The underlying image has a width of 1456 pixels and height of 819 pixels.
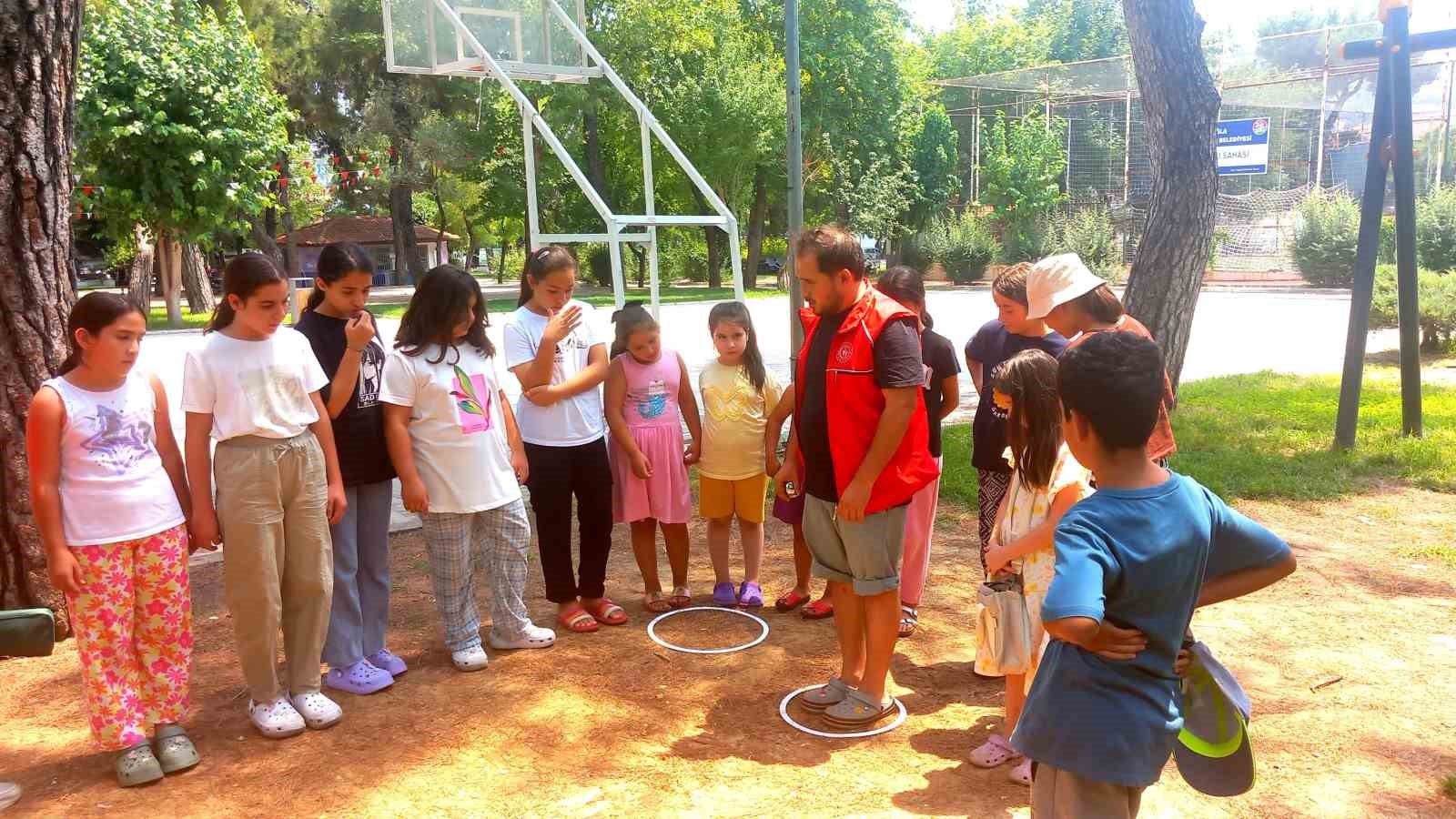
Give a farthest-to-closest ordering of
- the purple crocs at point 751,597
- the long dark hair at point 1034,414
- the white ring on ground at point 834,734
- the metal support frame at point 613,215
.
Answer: the metal support frame at point 613,215 → the purple crocs at point 751,597 → the white ring on ground at point 834,734 → the long dark hair at point 1034,414

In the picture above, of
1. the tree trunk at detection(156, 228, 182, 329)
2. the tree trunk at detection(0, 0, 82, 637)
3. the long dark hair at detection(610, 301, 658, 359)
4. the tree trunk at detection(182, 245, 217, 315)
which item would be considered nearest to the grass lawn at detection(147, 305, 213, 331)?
the tree trunk at detection(156, 228, 182, 329)

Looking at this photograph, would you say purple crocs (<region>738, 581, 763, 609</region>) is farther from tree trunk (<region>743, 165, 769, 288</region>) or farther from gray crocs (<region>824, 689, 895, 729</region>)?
tree trunk (<region>743, 165, 769, 288</region>)

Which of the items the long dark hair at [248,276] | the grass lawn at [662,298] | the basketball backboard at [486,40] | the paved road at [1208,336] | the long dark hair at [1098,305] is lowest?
the paved road at [1208,336]

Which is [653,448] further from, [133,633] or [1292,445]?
[1292,445]

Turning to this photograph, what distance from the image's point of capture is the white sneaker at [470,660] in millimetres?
4125

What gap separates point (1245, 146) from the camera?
29.2 m

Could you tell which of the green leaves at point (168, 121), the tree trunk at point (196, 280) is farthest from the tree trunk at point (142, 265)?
the green leaves at point (168, 121)

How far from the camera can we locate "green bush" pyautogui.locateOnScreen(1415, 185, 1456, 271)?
837 inches

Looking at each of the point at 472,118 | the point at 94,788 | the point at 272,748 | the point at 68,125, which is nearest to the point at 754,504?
the point at 272,748

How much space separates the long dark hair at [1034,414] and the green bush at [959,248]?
32019 millimetres

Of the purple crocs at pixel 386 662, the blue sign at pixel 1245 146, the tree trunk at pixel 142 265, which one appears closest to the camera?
the purple crocs at pixel 386 662

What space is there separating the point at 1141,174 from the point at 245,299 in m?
32.3

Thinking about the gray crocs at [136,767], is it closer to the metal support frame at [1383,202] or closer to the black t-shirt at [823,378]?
the black t-shirt at [823,378]

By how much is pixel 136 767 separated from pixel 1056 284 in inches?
126
